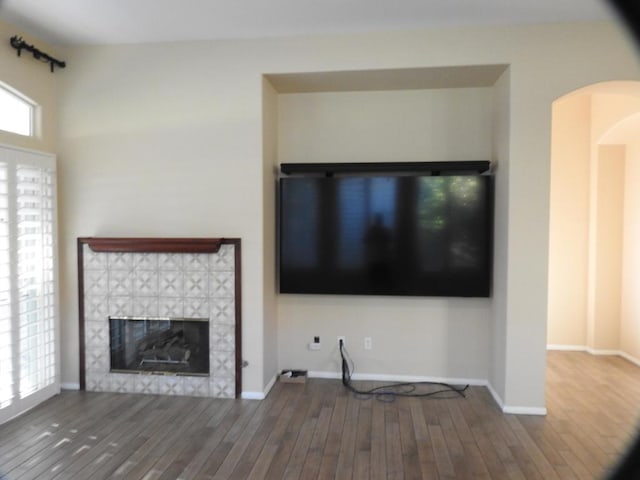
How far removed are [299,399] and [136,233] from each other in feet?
6.68

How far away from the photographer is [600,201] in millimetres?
4461

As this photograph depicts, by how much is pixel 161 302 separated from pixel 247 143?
158cm

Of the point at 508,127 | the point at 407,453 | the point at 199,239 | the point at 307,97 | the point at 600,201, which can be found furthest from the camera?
the point at 600,201

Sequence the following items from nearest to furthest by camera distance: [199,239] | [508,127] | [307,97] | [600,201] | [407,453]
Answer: [407,453], [508,127], [199,239], [307,97], [600,201]

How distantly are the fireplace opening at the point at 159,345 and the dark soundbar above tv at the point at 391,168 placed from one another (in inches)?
62.3

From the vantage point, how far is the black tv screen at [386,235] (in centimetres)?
345

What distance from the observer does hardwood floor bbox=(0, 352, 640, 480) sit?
7.91 ft

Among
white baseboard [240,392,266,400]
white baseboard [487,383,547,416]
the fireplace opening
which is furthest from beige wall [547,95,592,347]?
the fireplace opening

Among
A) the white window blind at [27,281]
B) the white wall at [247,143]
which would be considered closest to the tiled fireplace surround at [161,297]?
the white wall at [247,143]

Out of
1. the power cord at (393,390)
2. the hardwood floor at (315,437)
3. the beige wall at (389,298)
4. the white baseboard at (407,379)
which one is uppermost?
the beige wall at (389,298)

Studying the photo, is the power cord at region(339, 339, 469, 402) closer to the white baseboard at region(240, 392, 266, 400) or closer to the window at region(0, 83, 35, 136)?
the white baseboard at region(240, 392, 266, 400)

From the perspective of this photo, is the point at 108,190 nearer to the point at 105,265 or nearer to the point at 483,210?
the point at 105,265

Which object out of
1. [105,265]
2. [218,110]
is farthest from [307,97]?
[105,265]

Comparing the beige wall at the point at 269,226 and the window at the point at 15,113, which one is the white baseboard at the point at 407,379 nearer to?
the beige wall at the point at 269,226
